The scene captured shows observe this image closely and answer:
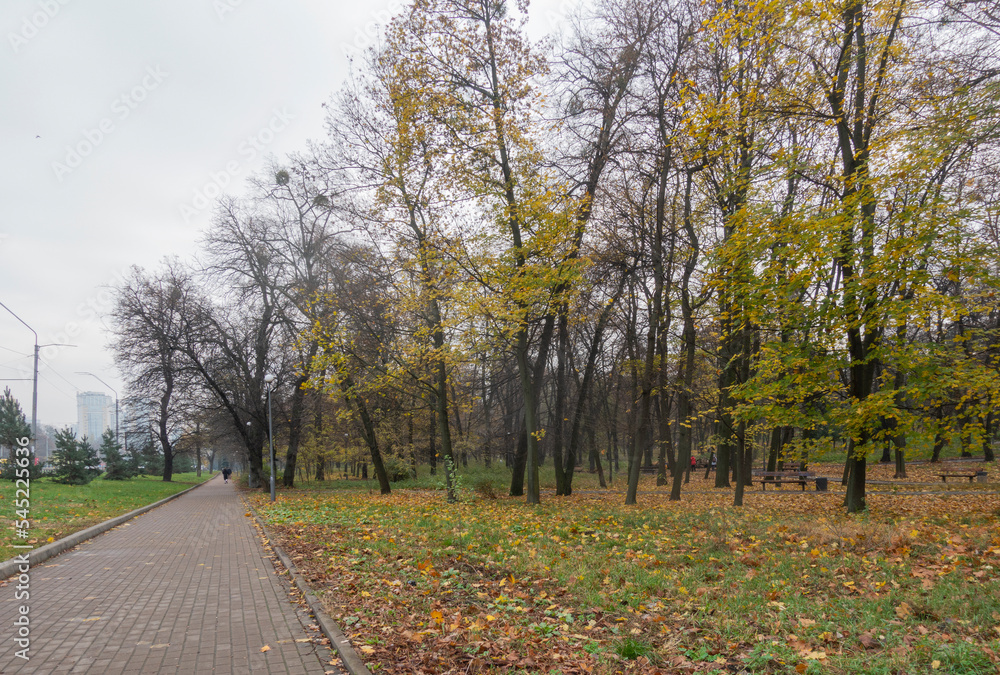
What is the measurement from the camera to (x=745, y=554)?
7.27 metres

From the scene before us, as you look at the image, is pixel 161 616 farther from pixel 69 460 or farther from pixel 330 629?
pixel 69 460

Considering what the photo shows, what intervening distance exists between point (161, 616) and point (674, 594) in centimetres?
522

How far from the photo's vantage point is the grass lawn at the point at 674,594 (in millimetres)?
4137

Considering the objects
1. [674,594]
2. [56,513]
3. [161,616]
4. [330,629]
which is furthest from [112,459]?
[674,594]

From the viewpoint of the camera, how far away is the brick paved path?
14.9ft

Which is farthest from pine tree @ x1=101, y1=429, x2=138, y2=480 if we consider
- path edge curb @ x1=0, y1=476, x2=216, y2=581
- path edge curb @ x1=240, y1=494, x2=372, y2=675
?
path edge curb @ x1=240, y1=494, x2=372, y2=675

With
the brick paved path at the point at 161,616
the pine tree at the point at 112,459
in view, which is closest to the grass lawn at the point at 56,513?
the brick paved path at the point at 161,616

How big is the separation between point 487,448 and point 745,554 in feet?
73.7

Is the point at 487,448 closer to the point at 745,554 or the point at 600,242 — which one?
the point at 600,242

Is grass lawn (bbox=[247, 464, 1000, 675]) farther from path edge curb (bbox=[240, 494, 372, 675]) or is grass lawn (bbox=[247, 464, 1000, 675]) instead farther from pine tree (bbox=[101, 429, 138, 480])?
pine tree (bbox=[101, 429, 138, 480])

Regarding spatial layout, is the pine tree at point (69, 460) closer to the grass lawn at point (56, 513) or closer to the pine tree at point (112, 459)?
the grass lawn at point (56, 513)

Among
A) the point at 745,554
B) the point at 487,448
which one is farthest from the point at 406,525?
the point at 487,448

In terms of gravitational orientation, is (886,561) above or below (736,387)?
below

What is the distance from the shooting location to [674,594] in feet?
18.8
